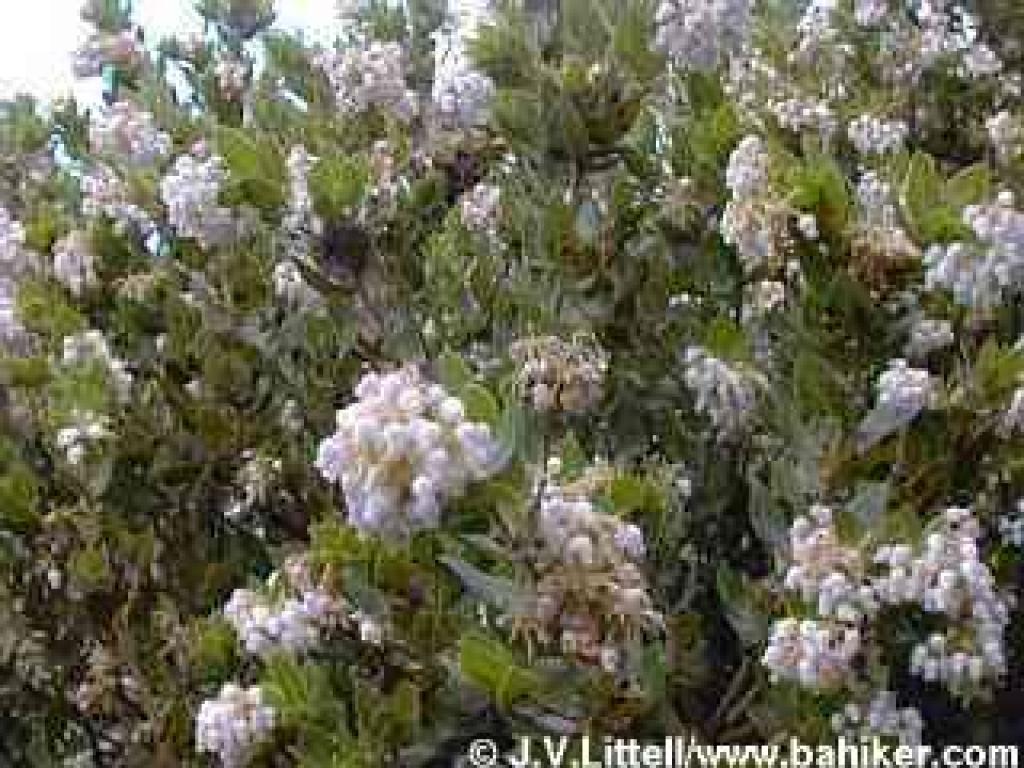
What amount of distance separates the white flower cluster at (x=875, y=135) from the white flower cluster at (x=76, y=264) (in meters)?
1.59

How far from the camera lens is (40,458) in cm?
438

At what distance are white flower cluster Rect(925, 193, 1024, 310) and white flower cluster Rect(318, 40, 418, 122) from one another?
175cm

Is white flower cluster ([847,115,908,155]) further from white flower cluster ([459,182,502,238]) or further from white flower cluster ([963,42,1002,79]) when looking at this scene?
white flower cluster ([459,182,502,238])

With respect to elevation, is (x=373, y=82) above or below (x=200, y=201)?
above

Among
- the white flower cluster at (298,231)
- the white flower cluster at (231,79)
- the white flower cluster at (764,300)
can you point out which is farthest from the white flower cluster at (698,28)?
the white flower cluster at (231,79)

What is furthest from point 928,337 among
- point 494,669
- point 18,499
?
point 18,499

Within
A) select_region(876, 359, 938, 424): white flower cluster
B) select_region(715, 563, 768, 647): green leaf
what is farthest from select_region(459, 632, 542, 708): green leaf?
select_region(876, 359, 938, 424): white flower cluster

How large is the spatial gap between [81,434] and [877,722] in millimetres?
1767

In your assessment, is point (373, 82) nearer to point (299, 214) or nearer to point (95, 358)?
point (95, 358)

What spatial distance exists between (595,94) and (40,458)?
147cm

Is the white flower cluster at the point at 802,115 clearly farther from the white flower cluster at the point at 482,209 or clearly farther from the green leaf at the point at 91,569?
the green leaf at the point at 91,569

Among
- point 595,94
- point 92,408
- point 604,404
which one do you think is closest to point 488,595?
point 604,404

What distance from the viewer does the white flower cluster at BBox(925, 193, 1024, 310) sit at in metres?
3.08

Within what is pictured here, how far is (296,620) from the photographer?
10.8 feet
